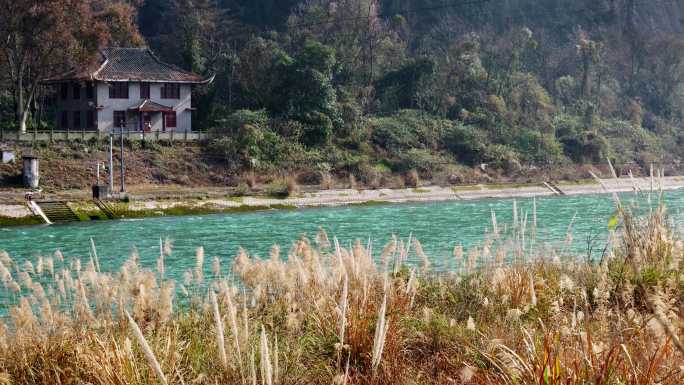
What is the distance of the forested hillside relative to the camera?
50656mm

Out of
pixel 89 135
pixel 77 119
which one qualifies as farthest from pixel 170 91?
pixel 89 135

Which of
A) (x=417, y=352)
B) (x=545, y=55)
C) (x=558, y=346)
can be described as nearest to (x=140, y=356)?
(x=417, y=352)

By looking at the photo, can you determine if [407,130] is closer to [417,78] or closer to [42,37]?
[417,78]

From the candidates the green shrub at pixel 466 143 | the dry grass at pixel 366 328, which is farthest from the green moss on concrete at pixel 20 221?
the green shrub at pixel 466 143

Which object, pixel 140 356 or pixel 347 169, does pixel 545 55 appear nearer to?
pixel 347 169

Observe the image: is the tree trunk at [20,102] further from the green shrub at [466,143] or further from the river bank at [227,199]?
the green shrub at [466,143]

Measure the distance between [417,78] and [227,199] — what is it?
23.4m

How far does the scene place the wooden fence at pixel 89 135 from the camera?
43094 mm

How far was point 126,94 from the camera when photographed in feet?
167

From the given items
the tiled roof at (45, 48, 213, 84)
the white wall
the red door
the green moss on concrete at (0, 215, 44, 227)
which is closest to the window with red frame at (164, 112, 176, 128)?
the white wall

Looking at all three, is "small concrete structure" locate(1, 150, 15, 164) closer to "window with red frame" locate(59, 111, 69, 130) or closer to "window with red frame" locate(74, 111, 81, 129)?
"window with red frame" locate(74, 111, 81, 129)

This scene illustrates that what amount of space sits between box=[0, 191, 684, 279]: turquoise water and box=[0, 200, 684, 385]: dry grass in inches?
318

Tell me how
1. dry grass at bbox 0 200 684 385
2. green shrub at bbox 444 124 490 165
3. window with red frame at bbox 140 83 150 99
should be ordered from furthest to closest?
green shrub at bbox 444 124 490 165
window with red frame at bbox 140 83 150 99
dry grass at bbox 0 200 684 385

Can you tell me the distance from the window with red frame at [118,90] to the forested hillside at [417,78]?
11.1 ft
